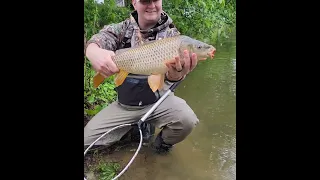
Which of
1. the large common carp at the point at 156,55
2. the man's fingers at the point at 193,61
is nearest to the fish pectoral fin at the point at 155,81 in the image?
the large common carp at the point at 156,55

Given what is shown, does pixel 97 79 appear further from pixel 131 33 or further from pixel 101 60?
pixel 131 33

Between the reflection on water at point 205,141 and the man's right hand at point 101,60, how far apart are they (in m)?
0.30

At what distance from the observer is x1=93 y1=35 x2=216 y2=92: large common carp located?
129 centimetres

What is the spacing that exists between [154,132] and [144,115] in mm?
144

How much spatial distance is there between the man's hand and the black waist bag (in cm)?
12

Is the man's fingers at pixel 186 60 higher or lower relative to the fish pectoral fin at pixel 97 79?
higher

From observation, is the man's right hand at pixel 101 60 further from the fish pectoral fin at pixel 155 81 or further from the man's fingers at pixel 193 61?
the man's fingers at pixel 193 61

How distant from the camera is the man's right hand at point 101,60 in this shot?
1.32 meters

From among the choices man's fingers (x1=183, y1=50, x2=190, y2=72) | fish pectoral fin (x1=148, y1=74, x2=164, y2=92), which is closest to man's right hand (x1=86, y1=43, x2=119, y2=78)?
fish pectoral fin (x1=148, y1=74, x2=164, y2=92)

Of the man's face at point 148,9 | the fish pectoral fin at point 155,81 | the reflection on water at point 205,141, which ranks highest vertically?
the man's face at point 148,9
